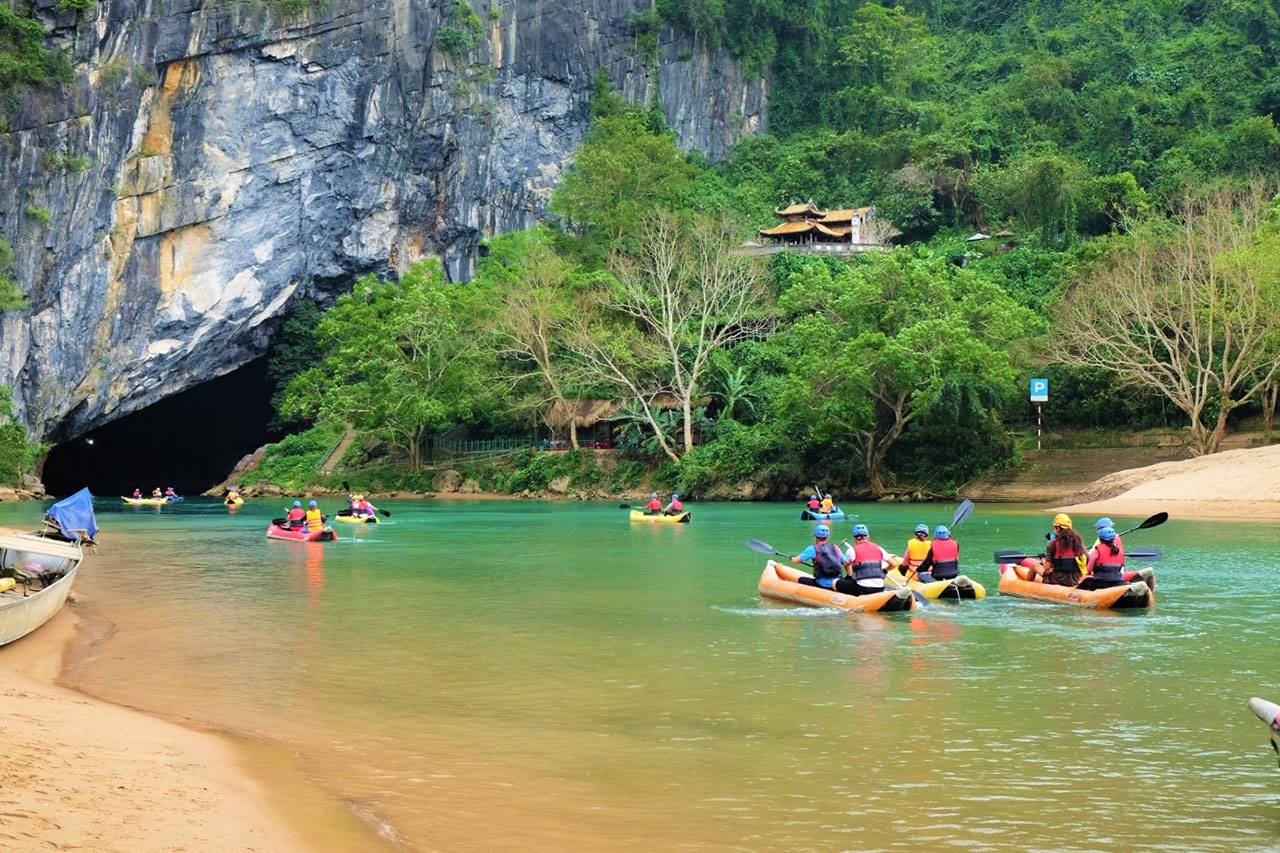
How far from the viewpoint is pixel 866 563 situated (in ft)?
60.5

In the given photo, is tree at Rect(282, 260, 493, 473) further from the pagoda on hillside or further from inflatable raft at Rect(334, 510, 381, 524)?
the pagoda on hillside

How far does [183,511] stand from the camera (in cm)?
4662

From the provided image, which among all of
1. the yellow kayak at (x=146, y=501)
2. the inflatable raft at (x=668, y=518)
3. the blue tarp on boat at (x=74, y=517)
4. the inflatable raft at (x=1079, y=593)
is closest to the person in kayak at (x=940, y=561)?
the inflatable raft at (x=1079, y=593)

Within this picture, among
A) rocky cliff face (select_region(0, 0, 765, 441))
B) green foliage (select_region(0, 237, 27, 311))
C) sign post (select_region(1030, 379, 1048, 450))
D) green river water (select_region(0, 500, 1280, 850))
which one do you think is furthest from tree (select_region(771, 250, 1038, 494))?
green foliage (select_region(0, 237, 27, 311))

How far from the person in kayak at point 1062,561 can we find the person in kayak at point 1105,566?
32 cm

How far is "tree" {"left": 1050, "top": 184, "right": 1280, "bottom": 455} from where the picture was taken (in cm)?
4044

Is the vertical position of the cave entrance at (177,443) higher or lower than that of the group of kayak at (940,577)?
higher

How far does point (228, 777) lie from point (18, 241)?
152ft

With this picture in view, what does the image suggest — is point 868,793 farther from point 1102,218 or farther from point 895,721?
point 1102,218

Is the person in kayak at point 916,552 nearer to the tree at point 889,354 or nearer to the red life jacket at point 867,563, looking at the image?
the red life jacket at point 867,563

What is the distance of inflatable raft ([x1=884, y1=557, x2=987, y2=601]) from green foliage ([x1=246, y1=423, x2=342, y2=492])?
4299cm

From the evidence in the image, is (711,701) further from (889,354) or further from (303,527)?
(889,354)

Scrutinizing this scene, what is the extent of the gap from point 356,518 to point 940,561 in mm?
22244

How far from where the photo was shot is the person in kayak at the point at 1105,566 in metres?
18.7
